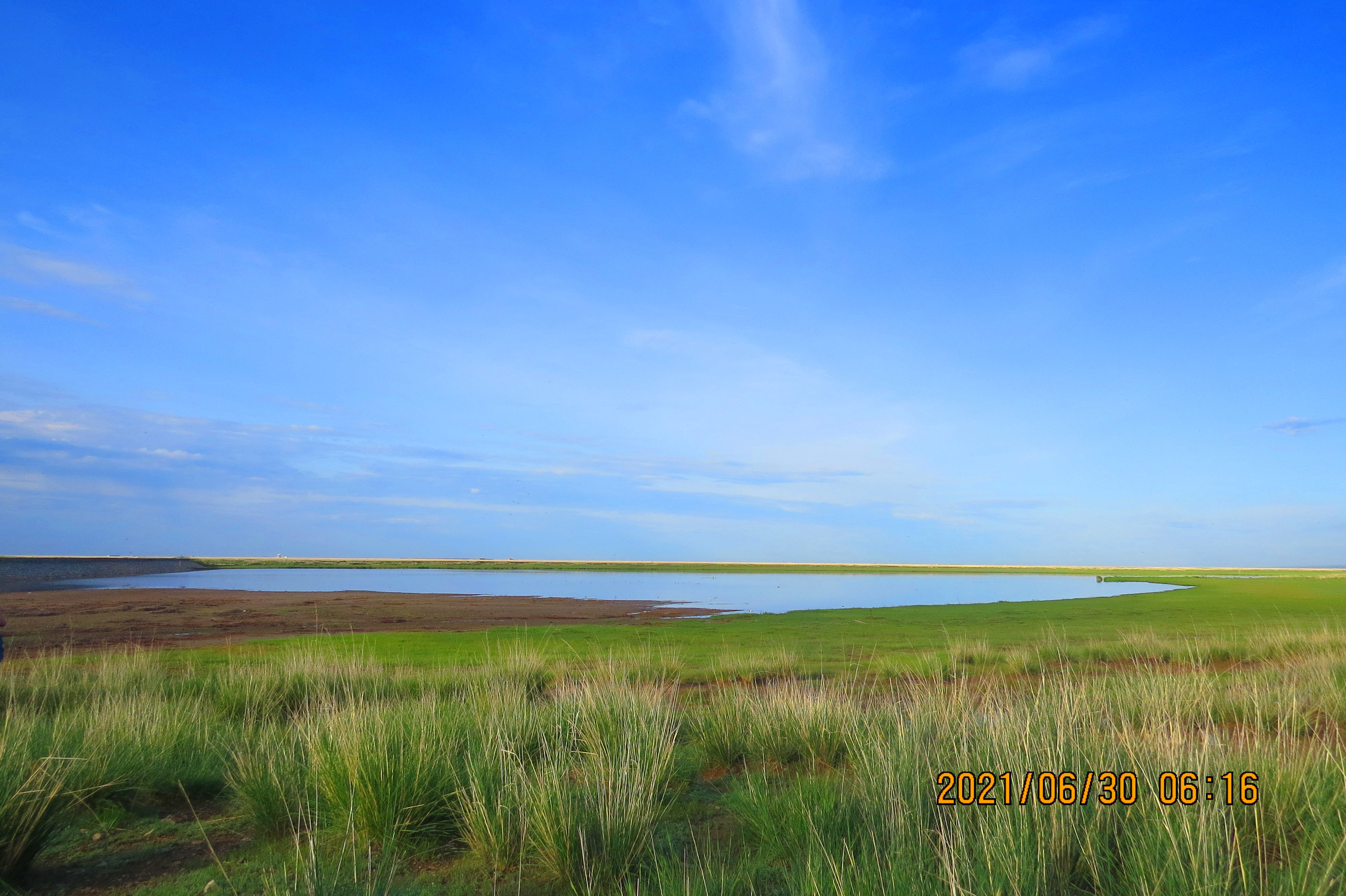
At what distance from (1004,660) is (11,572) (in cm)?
7402

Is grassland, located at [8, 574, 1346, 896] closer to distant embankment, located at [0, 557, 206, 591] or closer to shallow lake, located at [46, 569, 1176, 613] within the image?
shallow lake, located at [46, 569, 1176, 613]

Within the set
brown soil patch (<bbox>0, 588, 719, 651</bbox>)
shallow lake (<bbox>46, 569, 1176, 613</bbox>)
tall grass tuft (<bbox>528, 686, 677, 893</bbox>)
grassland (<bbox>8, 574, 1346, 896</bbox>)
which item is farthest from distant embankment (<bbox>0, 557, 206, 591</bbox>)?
tall grass tuft (<bbox>528, 686, 677, 893</bbox>)

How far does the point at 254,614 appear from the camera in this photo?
2777 cm

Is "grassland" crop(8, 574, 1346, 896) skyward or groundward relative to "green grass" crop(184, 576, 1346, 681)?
skyward

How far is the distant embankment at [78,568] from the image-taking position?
54.6m

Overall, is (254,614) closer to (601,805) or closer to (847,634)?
(847,634)

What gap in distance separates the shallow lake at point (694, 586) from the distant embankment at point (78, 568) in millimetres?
3446

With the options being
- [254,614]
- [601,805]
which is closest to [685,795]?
[601,805]

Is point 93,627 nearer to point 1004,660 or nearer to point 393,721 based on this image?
point 393,721
